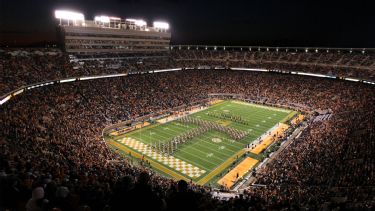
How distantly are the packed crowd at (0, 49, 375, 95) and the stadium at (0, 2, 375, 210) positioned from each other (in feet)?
0.96

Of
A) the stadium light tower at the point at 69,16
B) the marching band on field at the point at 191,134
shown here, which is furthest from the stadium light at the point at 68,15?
the marching band on field at the point at 191,134

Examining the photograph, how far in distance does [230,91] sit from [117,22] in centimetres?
2951

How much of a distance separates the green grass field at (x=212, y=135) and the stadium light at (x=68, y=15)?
1130 inches

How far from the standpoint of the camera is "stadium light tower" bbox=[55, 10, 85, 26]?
45403 millimetres

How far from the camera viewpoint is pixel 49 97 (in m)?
31.2

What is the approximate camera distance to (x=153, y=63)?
2277 inches

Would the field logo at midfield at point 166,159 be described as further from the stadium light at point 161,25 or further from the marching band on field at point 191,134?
the stadium light at point 161,25

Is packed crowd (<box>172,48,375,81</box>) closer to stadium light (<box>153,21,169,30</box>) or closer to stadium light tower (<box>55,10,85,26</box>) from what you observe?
stadium light (<box>153,21,169,30</box>)

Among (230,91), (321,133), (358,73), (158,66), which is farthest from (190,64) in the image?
(321,133)

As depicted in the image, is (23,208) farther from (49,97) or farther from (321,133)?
(49,97)

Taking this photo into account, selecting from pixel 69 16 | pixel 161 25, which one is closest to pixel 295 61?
pixel 161 25

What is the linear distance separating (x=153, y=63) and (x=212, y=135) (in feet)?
106

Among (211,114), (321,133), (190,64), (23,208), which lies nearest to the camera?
(23,208)

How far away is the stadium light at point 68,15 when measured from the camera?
45344 mm
